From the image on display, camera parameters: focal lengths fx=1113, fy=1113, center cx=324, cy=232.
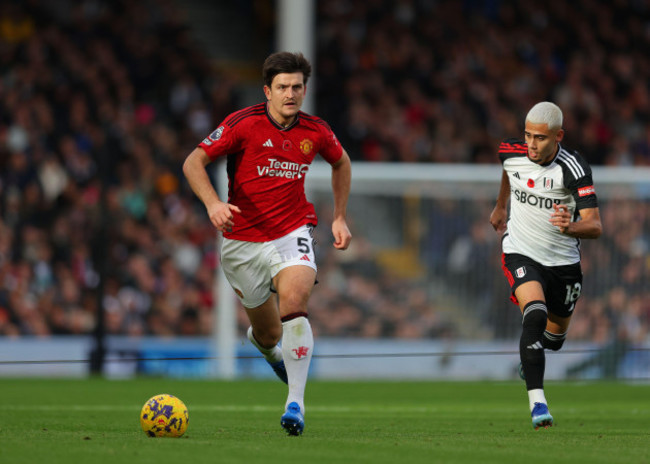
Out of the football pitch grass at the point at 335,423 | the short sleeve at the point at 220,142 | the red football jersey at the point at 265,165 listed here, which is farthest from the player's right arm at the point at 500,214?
the short sleeve at the point at 220,142

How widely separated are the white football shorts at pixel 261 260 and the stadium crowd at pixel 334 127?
7.96 metres

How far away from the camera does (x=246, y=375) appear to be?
16109 millimetres

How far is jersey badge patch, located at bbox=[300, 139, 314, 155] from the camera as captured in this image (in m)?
8.10

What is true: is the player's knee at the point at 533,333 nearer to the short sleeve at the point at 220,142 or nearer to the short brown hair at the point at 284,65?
the short brown hair at the point at 284,65

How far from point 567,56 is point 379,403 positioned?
15.8 m

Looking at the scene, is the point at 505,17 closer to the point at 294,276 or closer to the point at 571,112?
the point at 571,112

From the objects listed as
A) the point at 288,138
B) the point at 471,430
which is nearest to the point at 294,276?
the point at 288,138

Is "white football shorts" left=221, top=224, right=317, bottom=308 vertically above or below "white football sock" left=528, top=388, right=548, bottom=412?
above

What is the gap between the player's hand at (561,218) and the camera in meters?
7.95

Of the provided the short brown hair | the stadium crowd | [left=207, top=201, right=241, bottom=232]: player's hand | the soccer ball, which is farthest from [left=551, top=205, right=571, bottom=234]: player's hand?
the stadium crowd

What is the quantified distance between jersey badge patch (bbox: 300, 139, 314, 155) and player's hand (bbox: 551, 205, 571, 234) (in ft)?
5.97

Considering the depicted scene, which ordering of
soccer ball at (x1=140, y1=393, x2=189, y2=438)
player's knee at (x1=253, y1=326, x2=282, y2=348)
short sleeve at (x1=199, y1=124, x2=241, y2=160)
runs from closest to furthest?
1. soccer ball at (x1=140, y1=393, x2=189, y2=438)
2. short sleeve at (x1=199, y1=124, x2=241, y2=160)
3. player's knee at (x1=253, y1=326, x2=282, y2=348)

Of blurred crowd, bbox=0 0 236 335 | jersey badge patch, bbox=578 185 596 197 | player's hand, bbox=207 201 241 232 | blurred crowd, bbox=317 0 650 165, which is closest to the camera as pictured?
player's hand, bbox=207 201 241 232

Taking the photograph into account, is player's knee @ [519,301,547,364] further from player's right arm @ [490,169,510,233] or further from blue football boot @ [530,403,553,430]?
player's right arm @ [490,169,510,233]
